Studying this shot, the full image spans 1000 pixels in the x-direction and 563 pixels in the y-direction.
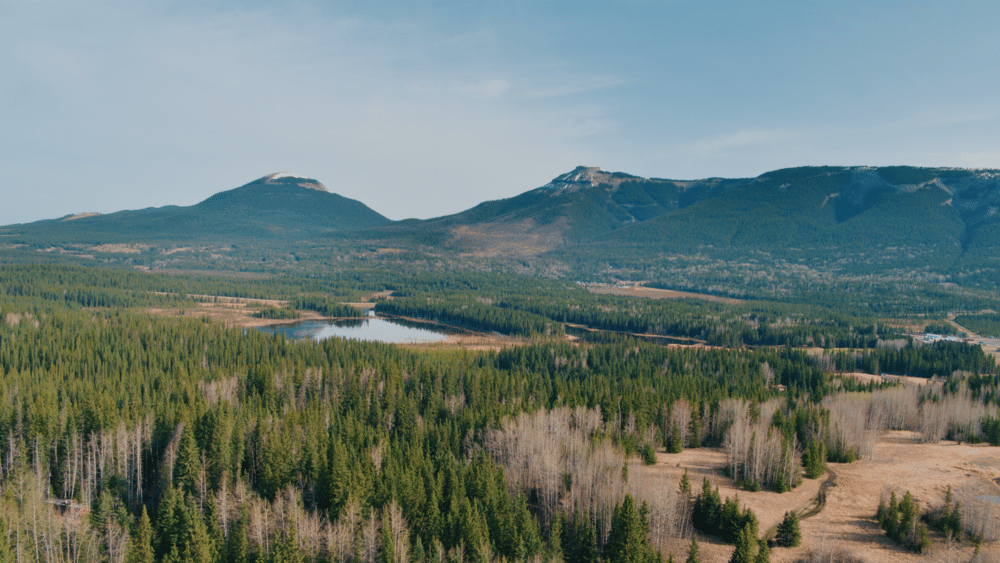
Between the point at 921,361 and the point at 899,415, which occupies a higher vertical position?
the point at 921,361

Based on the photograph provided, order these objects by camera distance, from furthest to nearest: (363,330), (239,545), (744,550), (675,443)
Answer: (363,330)
(675,443)
(239,545)
(744,550)

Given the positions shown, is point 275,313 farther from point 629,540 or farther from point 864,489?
point 864,489

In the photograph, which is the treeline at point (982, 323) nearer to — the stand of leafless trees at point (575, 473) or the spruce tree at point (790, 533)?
the stand of leafless trees at point (575, 473)

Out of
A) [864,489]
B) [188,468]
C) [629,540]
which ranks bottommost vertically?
[864,489]

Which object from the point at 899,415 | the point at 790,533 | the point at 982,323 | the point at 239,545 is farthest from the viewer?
the point at 982,323

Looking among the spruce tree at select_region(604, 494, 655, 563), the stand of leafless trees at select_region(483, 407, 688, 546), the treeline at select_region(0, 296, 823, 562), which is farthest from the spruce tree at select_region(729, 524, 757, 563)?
the treeline at select_region(0, 296, 823, 562)

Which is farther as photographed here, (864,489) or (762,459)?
(762,459)

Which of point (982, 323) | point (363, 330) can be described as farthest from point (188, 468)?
point (982, 323)

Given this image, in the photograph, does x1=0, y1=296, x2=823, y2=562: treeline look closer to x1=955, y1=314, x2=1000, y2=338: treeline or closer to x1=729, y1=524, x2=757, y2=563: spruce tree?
x1=729, y1=524, x2=757, y2=563: spruce tree
